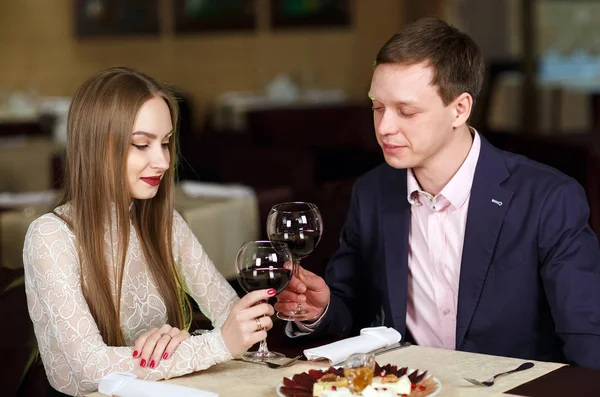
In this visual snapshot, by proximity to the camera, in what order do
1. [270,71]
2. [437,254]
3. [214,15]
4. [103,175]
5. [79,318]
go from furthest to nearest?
[270,71] → [214,15] → [437,254] → [103,175] → [79,318]

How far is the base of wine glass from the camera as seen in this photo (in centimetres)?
220

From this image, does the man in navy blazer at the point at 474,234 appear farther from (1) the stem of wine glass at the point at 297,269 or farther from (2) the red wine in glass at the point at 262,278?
(2) the red wine in glass at the point at 262,278

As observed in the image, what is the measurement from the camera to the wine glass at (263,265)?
2104mm

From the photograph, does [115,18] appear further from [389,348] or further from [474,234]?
[389,348]

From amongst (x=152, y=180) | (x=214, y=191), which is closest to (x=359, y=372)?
(x=152, y=180)

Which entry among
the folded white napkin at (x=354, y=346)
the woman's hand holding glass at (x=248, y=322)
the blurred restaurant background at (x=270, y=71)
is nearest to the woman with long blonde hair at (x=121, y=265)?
the woman's hand holding glass at (x=248, y=322)

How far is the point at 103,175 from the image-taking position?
2.37m

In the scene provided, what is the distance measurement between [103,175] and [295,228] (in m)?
0.46

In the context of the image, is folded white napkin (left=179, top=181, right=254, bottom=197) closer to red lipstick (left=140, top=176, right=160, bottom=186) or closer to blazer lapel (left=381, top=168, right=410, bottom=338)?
blazer lapel (left=381, top=168, right=410, bottom=338)

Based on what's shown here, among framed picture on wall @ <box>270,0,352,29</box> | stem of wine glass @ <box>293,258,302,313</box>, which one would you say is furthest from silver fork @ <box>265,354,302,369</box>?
framed picture on wall @ <box>270,0,352,29</box>

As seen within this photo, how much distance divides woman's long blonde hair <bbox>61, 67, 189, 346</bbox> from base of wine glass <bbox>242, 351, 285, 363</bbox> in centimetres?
35

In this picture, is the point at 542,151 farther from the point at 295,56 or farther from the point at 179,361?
the point at 295,56

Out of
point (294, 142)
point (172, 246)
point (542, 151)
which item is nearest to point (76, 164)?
point (172, 246)

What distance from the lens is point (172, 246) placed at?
2609 millimetres
